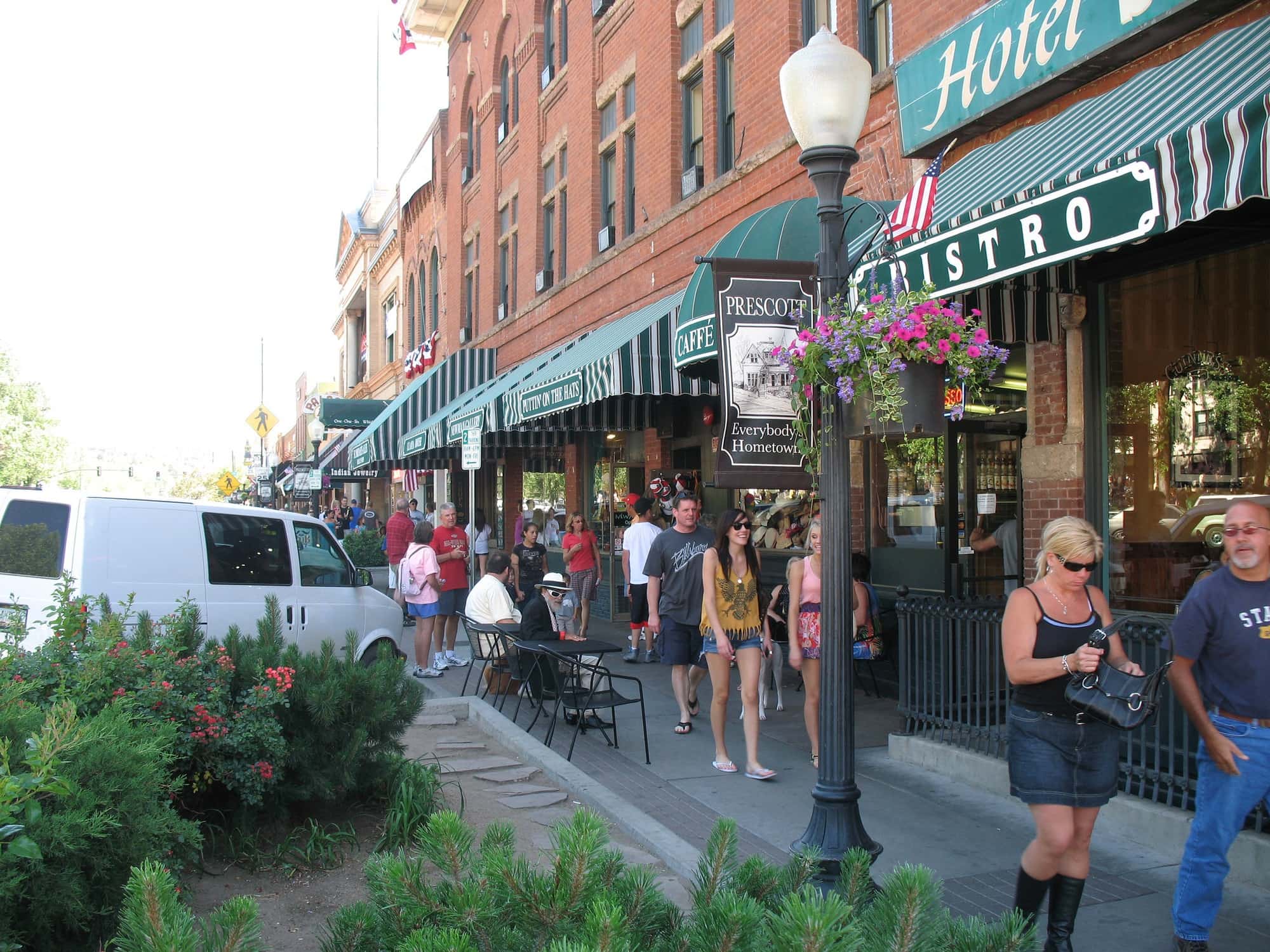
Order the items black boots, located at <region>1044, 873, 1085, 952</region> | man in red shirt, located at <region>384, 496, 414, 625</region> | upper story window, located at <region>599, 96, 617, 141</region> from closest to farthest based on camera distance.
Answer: black boots, located at <region>1044, 873, 1085, 952</region> < man in red shirt, located at <region>384, 496, 414, 625</region> < upper story window, located at <region>599, 96, 617, 141</region>

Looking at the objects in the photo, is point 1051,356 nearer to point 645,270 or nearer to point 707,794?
point 707,794

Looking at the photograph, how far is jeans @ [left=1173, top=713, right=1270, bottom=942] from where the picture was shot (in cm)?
407

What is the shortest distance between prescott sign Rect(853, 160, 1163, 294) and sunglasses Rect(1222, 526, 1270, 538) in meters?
1.59

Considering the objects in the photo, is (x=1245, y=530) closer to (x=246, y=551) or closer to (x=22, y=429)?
(x=246, y=551)

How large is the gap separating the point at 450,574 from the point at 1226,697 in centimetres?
912

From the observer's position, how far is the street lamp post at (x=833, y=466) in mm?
4797

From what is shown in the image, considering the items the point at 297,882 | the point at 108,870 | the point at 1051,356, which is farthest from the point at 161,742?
the point at 1051,356

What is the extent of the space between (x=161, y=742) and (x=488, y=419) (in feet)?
34.4

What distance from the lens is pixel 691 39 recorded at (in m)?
13.9

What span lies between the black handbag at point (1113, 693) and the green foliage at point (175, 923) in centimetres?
297

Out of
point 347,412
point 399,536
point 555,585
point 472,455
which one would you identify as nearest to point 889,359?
point 555,585

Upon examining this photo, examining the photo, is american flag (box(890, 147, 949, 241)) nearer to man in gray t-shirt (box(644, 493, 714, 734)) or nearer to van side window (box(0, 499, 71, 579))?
man in gray t-shirt (box(644, 493, 714, 734))

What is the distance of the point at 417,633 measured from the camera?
11.7 meters

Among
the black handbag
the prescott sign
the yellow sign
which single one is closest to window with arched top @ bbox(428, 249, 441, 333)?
the yellow sign
